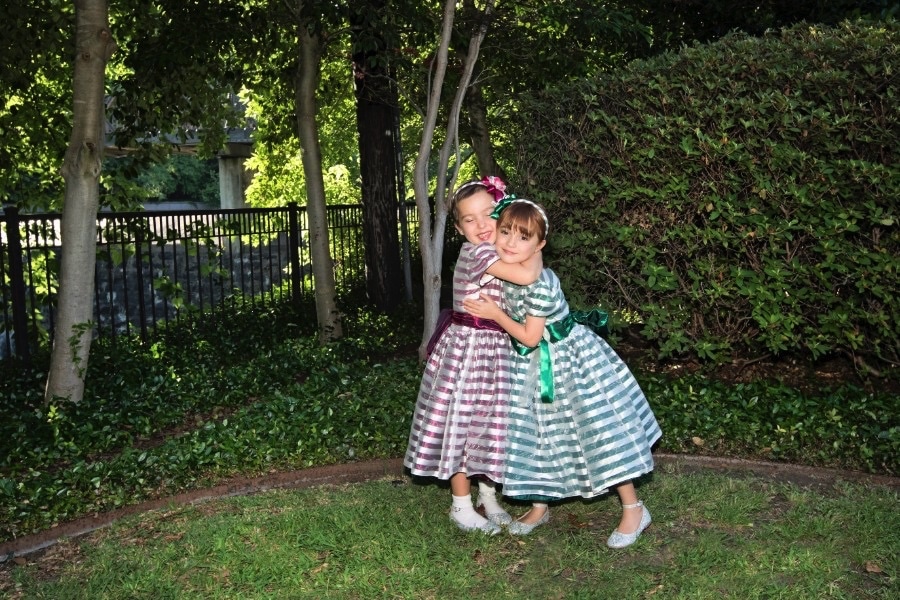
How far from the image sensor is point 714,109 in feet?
20.8

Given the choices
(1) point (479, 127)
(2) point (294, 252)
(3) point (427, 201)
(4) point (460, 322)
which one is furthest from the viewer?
(1) point (479, 127)

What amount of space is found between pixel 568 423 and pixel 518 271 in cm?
73

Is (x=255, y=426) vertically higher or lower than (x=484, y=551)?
higher

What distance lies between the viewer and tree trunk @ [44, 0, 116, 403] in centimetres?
670

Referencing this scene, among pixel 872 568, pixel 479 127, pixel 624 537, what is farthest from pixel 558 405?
pixel 479 127

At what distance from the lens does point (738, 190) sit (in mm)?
6402

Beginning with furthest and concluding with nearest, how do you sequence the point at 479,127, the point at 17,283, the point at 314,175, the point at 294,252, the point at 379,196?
the point at 479,127
the point at 294,252
the point at 379,196
the point at 314,175
the point at 17,283

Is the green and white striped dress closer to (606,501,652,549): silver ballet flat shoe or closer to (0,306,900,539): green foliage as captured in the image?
(606,501,652,549): silver ballet flat shoe

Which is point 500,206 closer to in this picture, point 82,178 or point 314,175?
point 82,178

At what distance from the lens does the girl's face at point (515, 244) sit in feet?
13.0

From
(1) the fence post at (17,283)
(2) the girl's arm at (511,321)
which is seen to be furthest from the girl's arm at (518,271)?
(1) the fence post at (17,283)

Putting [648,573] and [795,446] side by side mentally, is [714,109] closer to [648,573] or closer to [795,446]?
[795,446]

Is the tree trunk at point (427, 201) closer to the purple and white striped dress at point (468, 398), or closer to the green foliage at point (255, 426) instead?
the green foliage at point (255, 426)

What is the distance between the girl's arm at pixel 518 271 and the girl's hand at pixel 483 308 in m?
0.12
